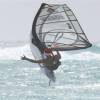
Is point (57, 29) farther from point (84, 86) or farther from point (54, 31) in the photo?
point (84, 86)

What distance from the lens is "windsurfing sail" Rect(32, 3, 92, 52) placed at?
2278 cm

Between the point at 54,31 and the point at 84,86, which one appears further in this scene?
the point at 84,86

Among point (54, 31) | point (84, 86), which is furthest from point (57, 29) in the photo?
point (84, 86)

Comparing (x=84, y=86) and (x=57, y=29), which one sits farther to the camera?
(x=84, y=86)

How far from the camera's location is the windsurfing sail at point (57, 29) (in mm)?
22781

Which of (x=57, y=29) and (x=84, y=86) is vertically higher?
(x=57, y=29)

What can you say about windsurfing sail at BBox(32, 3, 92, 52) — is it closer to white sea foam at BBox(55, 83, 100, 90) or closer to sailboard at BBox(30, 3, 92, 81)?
sailboard at BBox(30, 3, 92, 81)

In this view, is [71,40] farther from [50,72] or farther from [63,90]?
[63,90]

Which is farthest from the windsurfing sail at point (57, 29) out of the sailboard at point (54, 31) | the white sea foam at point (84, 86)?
the white sea foam at point (84, 86)

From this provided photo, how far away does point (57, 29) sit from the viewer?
79.0 feet

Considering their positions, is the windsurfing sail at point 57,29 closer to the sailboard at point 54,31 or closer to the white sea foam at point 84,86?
the sailboard at point 54,31

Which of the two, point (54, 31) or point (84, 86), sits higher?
point (54, 31)

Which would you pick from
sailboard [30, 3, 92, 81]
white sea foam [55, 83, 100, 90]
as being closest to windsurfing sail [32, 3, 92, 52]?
sailboard [30, 3, 92, 81]

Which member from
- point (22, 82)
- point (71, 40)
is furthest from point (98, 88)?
point (71, 40)
